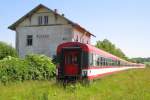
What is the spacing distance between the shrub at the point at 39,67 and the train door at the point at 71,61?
3759mm

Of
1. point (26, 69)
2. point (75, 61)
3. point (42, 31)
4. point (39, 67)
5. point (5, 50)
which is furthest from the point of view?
point (42, 31)

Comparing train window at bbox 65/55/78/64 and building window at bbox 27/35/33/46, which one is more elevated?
building window at bbox 27/35/33/46

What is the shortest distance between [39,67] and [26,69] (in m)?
1.68

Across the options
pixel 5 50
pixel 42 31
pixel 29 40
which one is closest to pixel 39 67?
pixel 5 50

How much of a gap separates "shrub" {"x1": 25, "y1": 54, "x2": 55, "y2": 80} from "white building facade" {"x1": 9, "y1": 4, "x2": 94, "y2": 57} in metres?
15.4

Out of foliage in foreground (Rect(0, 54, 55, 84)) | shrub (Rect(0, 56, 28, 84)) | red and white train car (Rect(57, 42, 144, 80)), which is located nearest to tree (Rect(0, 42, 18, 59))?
foliage in foreground (Rect(0, 54, 55, 84))

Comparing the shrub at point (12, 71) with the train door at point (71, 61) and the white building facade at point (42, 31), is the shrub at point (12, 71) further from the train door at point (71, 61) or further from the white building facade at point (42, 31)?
the white building facade at point (42, 31)

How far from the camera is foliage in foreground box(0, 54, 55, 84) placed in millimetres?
20078

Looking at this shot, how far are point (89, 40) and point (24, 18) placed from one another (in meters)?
12.4

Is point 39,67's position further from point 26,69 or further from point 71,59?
point 71,59

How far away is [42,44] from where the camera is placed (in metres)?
40.8

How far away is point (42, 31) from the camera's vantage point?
40812 millimetres

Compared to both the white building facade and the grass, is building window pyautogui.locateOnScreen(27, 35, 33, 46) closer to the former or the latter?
the white building facade

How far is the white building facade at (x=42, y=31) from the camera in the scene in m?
39.9
